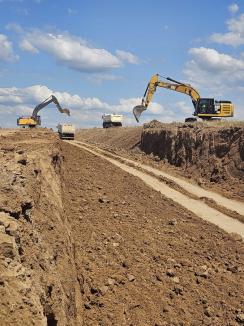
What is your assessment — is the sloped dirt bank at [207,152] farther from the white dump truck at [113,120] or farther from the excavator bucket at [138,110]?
the white dump truck at [113,120]

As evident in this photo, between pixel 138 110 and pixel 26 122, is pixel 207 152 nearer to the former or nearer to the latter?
pixel 138 110

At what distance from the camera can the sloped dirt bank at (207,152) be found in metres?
33.4

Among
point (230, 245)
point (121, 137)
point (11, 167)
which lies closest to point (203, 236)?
point (230, 245)

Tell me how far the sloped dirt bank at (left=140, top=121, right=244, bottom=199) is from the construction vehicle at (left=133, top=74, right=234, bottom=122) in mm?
2765

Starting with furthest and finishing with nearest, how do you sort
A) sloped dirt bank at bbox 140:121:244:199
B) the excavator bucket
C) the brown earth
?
the excavator bucket → sloped dirt bank at bbox 140:121:244:199 → the brown earth

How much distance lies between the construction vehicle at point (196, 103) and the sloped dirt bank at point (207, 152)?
9.07 ft

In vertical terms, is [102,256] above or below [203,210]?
above

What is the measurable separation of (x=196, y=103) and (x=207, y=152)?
33.8 ft

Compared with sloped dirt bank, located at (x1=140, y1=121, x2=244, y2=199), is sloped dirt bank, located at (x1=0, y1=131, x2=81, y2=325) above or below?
above

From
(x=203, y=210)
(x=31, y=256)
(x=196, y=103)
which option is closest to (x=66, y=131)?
(x=196, y=103)

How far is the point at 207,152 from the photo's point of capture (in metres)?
36.6

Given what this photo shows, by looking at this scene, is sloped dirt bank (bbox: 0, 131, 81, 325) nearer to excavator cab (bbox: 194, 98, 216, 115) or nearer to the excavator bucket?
excavator cab (bbox: 194, 98, 216, 115)

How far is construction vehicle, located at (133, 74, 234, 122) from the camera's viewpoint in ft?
148

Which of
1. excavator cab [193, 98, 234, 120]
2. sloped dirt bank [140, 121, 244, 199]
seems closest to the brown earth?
sloped dirt bank [140, 121, 244, 199]
